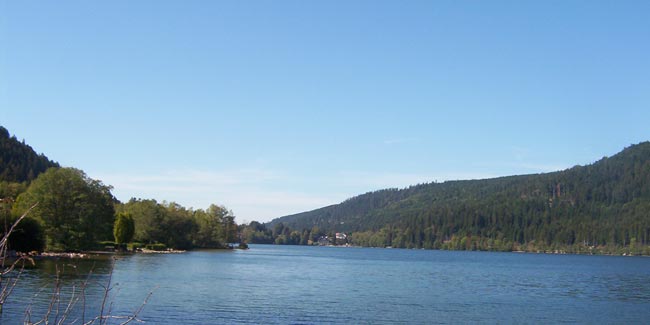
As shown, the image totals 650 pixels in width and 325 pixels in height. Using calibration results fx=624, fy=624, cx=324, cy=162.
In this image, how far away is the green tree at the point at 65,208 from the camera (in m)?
95.9

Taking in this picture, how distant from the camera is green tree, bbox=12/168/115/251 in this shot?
95938 mm

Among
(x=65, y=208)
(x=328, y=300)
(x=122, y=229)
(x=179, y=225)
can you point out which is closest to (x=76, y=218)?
(x=65, y=208)

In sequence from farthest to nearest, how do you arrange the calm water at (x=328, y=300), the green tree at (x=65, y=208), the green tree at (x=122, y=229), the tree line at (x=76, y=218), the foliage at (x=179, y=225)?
the foliage at (x=179, y=225), the green tree at (x=122, y=229), the green tree at (x=65, y=208), the tree line at (x=76, y=218), the calm water at (x=328, y=300)

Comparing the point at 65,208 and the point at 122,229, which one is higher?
the point at 65,208

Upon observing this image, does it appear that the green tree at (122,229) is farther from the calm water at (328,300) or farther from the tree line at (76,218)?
the calm water at (328,300)

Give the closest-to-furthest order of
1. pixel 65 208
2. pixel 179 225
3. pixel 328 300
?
pixel 328 300 → pixel 65 208 → pixel 179 225

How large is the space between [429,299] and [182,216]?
11161 cm

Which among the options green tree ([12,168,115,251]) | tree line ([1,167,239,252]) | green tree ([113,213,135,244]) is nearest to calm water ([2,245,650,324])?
tree line ([1,167,239,252])

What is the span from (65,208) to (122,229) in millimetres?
24920

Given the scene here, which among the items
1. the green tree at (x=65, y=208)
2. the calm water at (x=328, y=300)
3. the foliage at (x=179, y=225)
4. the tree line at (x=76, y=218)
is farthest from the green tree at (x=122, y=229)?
the calm water at (x=328, y=300)

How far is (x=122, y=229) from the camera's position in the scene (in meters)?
122

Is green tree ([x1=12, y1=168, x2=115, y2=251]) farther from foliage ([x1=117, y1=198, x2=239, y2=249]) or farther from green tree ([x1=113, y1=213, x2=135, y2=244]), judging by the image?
foliage ([x1=117, y1=198, x2=239, y2=249])

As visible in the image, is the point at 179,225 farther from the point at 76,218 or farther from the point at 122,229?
the point at 76,218

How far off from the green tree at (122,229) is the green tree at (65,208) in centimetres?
1825
